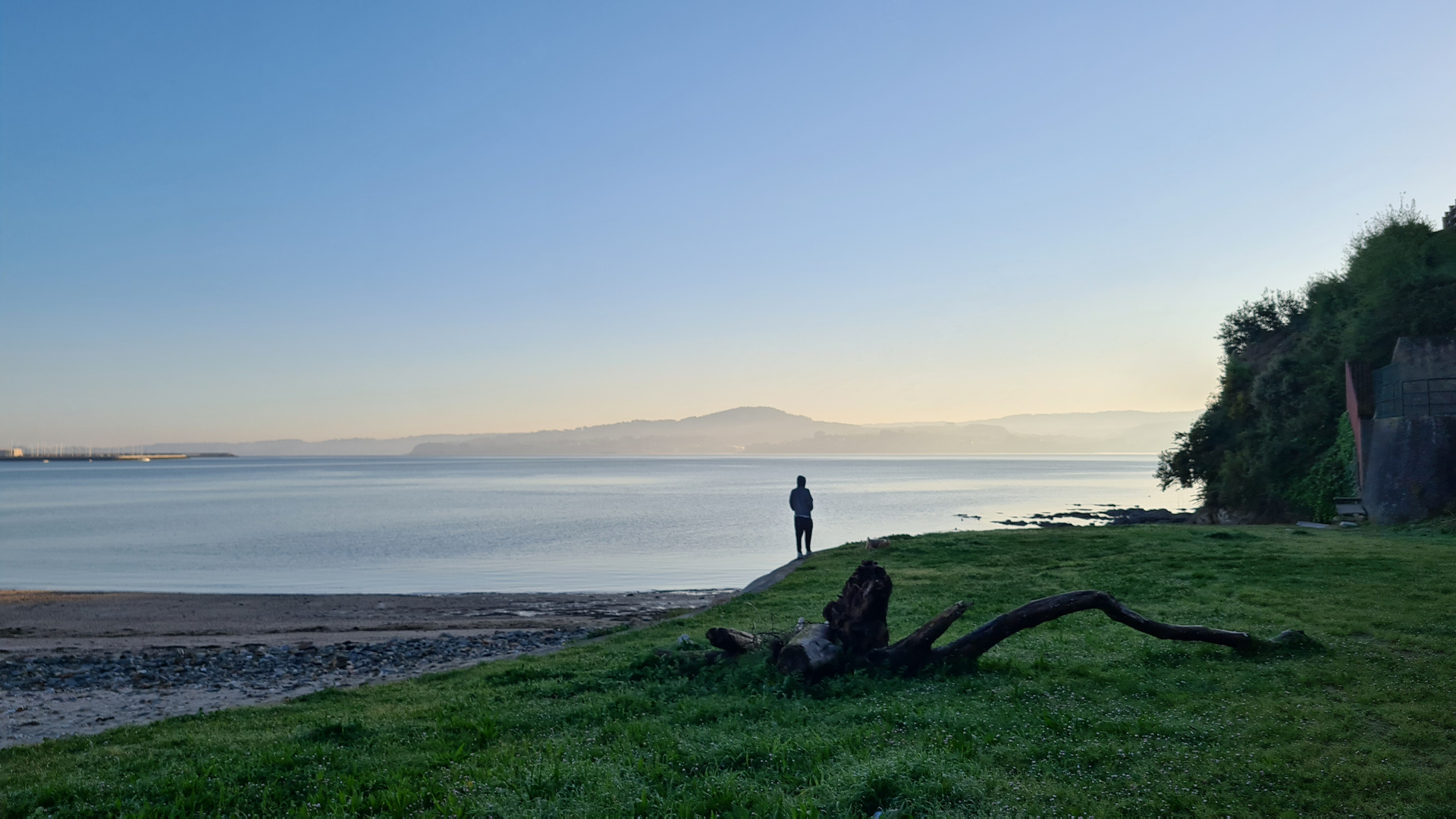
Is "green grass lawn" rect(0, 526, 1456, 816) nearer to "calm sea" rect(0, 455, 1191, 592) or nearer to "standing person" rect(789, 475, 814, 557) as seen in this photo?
"standing person" rect(789, 475, 814, 557)

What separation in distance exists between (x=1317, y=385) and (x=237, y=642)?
38677mm

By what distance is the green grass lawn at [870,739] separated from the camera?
19.3 ft

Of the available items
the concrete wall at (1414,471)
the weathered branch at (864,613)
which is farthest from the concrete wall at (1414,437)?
the weathered branch at (864,613)

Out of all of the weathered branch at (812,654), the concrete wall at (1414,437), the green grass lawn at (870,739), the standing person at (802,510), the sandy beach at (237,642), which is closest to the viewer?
the green grass lawn at (870,739)

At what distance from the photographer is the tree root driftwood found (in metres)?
9.47

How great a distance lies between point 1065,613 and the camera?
31.2 feet

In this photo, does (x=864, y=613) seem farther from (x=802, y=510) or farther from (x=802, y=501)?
(x=802, y=510)

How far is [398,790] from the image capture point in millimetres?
6379

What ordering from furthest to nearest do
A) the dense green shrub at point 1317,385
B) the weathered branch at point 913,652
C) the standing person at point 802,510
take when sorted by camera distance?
the dense green shrub at point 1317,385 → the standing person at point 802,510 → the weathered branch at point 913,652

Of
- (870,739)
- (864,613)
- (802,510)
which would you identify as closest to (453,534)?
(802,510)

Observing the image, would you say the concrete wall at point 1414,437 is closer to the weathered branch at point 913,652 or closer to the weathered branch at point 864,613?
the weathered branch at point 913,652

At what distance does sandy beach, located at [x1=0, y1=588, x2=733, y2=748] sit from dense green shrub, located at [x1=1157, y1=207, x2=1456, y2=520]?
24396 millimetres

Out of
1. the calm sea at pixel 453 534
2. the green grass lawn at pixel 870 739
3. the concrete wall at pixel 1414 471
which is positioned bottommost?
the calm sea at pixel 453 534

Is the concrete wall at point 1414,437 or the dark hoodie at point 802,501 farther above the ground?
the concrete wall at point 1414,437
